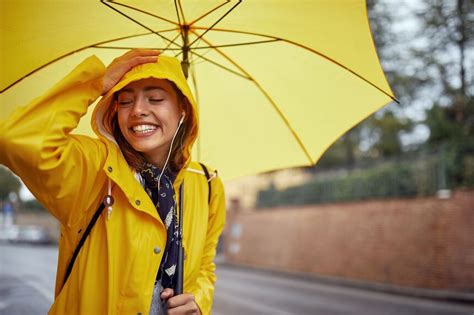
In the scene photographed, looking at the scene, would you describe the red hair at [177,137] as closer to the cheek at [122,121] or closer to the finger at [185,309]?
the cheek at [122,121]

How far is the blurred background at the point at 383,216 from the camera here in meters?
Answer: 12.5

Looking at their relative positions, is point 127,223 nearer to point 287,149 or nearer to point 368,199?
point 287,149

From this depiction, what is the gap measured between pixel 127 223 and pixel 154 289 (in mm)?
330

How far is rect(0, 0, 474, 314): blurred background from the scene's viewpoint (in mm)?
12539

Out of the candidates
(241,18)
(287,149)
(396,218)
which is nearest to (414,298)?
(396,218)

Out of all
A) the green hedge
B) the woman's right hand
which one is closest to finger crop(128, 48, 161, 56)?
the woman's right hand

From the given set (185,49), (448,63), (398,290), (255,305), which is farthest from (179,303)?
(448,63)

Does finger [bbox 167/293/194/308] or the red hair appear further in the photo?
the red hair

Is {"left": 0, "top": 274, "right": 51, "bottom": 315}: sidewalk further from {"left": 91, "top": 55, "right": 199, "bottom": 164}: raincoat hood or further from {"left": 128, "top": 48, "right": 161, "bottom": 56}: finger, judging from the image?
{"left": 128, "top": 48, "right": 161, "bottom": 56}: finger

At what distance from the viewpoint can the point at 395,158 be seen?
17000 millimetres

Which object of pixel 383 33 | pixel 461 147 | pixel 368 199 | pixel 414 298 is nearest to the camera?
pixel 414 298

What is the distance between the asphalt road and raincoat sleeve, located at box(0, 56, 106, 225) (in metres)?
7.44

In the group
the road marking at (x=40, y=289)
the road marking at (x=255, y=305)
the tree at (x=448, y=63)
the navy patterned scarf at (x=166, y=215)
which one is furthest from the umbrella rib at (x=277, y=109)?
the tree at (x=448, y=63)

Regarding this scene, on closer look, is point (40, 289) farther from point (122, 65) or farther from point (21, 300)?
point (122, 65)
